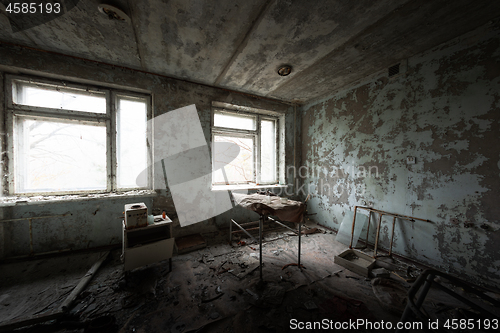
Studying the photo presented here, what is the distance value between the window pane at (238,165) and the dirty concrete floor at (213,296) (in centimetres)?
178

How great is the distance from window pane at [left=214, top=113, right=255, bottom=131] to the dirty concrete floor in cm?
275

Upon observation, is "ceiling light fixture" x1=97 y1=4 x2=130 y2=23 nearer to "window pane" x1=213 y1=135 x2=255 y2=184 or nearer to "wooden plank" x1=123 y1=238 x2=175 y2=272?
"window pane" x1=213 y1=135 x2=255 y2=184

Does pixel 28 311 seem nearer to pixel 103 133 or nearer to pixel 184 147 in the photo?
pixel 103 133

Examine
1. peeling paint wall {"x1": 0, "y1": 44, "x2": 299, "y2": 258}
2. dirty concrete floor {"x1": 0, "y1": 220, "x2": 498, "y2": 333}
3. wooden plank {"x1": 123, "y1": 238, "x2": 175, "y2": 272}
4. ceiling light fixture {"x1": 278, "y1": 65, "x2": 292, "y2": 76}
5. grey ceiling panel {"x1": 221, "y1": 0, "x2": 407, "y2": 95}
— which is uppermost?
grey ceiling panel {"x1": 221, "y1": 0, "x2": 407, "y2": 95}

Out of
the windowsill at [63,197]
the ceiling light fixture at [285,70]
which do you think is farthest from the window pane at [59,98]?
the ceiling light fixture at [285,70]

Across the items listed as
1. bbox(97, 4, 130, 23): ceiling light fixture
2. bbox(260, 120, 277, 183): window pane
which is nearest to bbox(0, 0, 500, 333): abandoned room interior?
bbox(97, 4, 130, 23): ceiling light fixture

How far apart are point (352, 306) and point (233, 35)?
347 centimetres

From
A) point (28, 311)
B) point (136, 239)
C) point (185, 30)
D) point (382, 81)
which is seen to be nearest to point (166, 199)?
point (136, 239)

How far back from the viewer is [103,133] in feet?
10.3

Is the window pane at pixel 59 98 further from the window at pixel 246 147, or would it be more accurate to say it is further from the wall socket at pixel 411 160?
the wall socket at pixel 411 160

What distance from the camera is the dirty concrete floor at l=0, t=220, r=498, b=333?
1751 mm

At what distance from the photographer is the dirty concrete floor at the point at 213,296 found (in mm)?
1751

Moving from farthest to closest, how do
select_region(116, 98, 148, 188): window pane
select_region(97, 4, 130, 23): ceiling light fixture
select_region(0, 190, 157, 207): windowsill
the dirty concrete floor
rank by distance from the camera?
1. select_region(116, 98, 148, 188): window pane
2. select_region(0, 190, 157, 207): windowsill
3. select_region(97, 4, 130, 23): ceiling light fixture
4. the dirty concrete floor

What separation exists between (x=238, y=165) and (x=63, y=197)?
309cm
